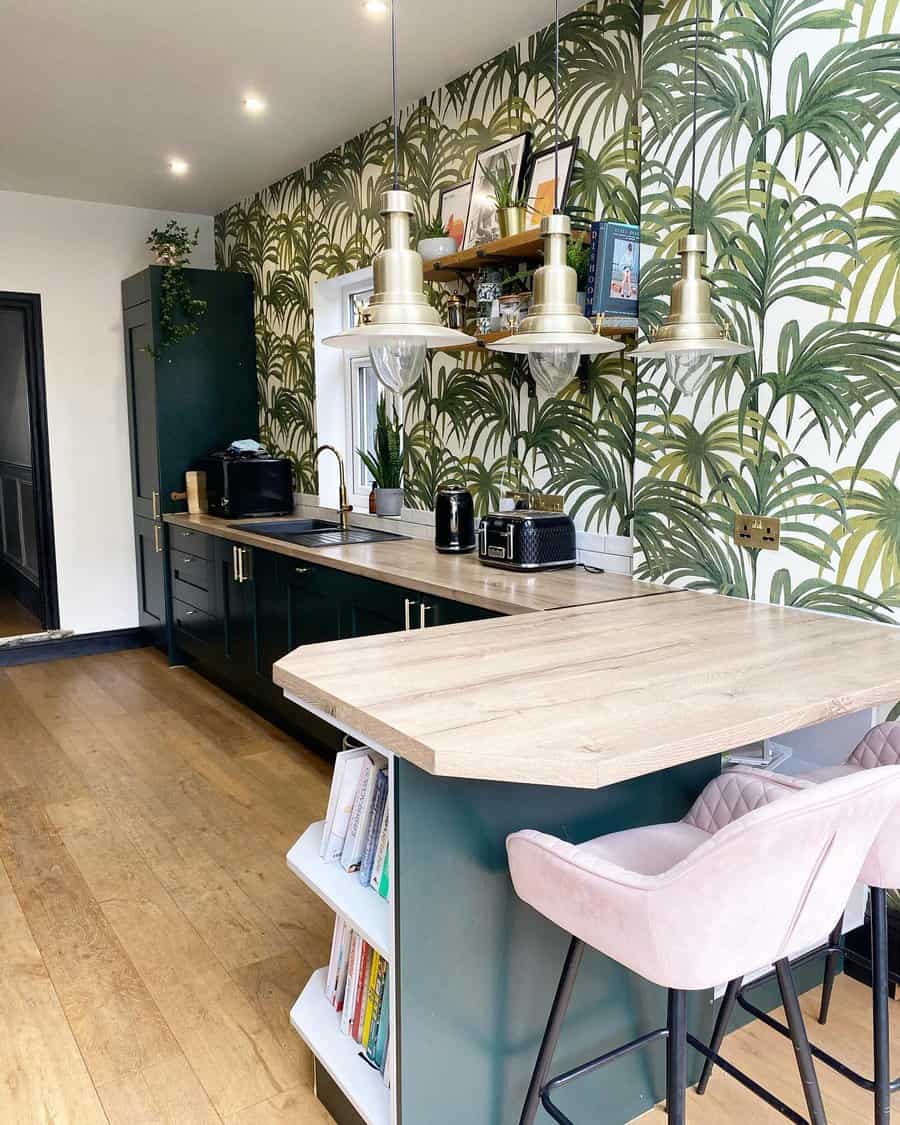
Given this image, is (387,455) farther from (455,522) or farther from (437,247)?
(437,247)

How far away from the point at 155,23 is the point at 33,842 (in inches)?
105

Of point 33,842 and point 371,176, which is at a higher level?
point 371,176

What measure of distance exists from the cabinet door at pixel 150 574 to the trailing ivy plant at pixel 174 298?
3.33 ft

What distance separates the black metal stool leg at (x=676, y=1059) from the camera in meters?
1.24

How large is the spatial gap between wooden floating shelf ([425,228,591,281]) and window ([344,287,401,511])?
1.18m

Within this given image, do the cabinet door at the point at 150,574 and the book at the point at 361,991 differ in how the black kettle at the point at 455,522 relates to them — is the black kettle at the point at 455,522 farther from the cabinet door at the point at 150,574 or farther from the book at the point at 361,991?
the cabinet door at the point at 150,574

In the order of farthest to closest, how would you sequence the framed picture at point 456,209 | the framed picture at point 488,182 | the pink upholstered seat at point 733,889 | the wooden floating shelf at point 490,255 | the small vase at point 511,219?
1. the framed picture at point 456,209
2. the framed picture at point 488,182
3. the small vase at point 511,219
4. the wooden floating shelf at point 490,255
5. the pink upholstered seat at point 733,889

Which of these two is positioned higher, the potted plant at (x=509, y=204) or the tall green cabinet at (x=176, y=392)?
the potted plant at (x=509, y=204)

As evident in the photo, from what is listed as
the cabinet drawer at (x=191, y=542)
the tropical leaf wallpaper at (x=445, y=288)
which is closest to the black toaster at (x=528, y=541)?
the tropical leaf wallpaper at (x=445, y=288)

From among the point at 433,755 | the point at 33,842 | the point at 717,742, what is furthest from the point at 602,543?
the point at 33,842

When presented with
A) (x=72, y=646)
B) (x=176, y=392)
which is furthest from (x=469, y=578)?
(x=72, y=646)

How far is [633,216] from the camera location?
2.71 metres

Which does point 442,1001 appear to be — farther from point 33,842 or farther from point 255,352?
point 255,352

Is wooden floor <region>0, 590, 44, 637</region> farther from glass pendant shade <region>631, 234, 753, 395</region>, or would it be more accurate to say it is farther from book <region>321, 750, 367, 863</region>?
glass pendant shade <region>631, 234, 753, 395</region>
